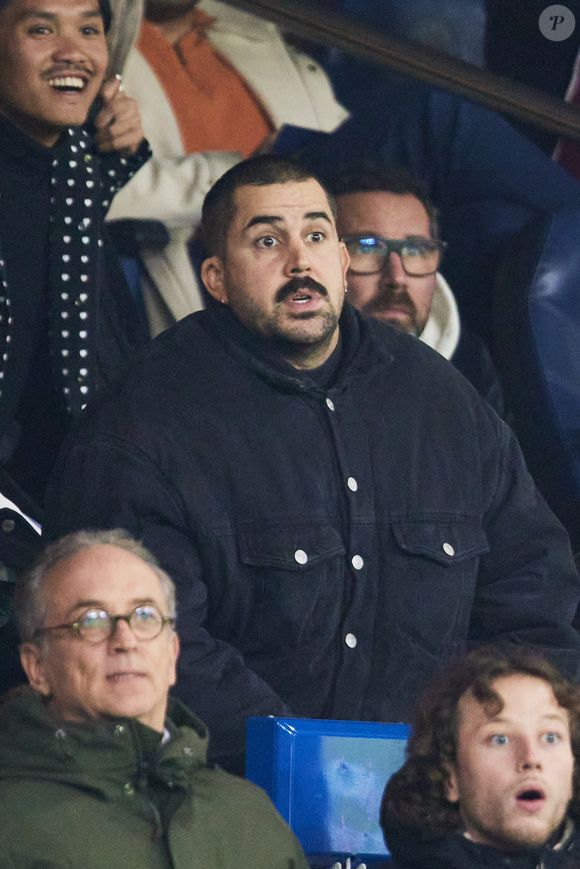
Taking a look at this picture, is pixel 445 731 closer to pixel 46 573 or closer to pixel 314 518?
pixel 46 573

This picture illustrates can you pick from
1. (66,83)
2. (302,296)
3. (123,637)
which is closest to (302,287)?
(302,296)

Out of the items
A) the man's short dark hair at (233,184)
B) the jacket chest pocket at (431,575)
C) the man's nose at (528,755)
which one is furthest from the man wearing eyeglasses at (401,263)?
the man's nose at (528,755)

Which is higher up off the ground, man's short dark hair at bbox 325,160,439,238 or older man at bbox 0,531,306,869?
man's short dark hair at bbox 325,160,439,238

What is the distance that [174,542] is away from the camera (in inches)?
166

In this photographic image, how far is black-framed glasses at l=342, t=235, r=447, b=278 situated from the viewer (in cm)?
536

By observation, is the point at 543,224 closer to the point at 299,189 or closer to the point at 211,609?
the point at 299,189

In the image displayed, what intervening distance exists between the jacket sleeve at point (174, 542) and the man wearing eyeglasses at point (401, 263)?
45.0 inches

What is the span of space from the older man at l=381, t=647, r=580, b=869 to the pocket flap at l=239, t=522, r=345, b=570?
2.38 ft

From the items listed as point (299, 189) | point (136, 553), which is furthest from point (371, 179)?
point (136, 553)

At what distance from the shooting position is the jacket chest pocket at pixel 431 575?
4410 millimetres

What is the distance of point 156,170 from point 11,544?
1.44 meters

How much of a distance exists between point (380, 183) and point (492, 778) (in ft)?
7.70

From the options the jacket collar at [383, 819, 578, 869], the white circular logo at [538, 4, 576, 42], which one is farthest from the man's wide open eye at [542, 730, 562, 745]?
the white circular logo at [538, 4, 576, 42]

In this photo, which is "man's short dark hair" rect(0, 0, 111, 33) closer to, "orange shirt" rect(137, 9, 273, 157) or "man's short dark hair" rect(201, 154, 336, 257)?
"orange shirt" rect(137, 9, 273, 157)
